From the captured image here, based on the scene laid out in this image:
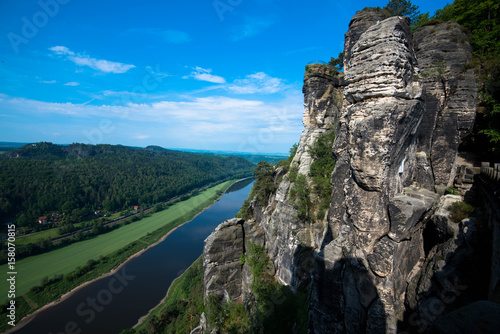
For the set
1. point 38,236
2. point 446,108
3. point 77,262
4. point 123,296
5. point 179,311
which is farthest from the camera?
point 38,236

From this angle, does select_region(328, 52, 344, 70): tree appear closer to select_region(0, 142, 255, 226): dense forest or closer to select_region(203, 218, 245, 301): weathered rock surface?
select_region(203, 218, 245, 301): weathered rock surface

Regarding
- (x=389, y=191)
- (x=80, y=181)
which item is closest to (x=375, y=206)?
(x=389, y=191)

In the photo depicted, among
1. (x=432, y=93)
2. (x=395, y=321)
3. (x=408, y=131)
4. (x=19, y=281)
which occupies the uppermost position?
(x=432, y=93)

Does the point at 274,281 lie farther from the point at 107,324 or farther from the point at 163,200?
the point at 163,200

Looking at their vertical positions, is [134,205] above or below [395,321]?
below

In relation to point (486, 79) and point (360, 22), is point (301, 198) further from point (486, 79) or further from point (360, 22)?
point (360, 22)

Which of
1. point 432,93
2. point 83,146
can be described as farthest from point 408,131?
point 83,146

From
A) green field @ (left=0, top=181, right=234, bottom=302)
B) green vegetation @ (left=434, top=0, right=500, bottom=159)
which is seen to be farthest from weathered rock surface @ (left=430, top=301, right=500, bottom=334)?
green field @ (left=0, top=181, right=234, bottom=302)
